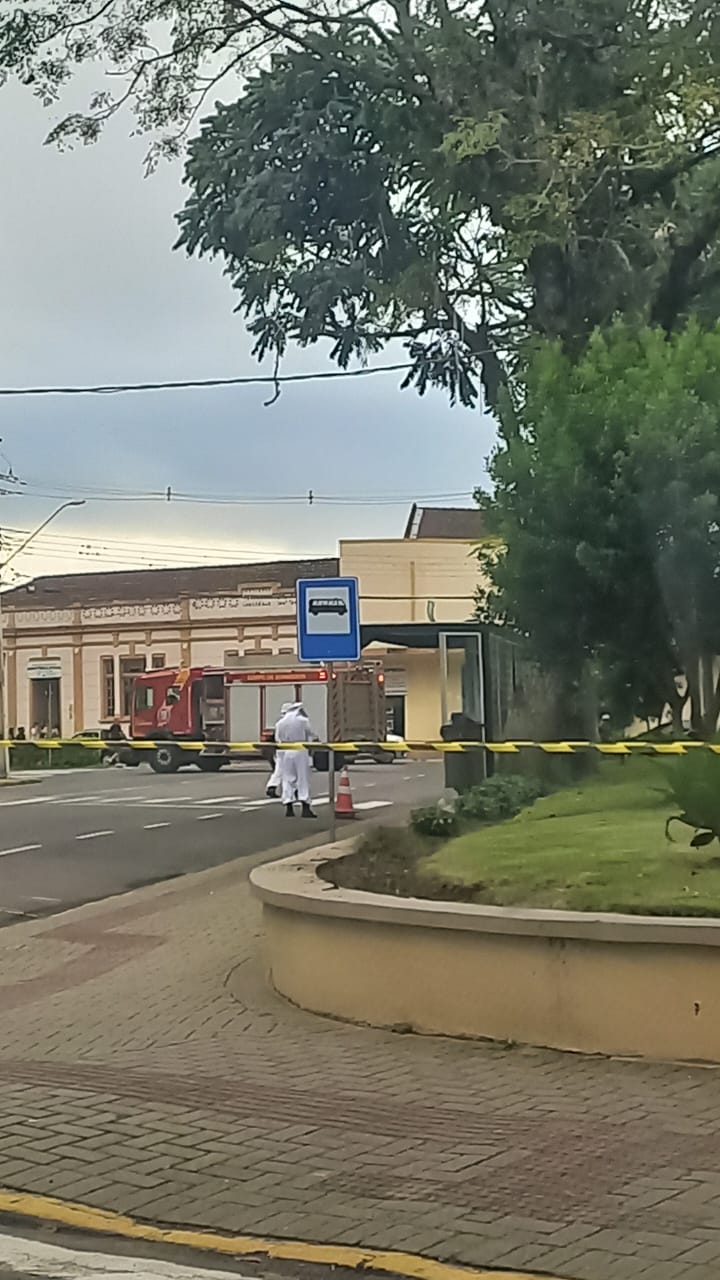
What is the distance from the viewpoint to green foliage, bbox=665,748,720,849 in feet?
31.6

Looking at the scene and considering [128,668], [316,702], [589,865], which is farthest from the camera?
[128,668]

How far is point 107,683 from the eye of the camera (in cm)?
6800

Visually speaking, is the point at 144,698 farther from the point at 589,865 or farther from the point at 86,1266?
the point at 86,1266

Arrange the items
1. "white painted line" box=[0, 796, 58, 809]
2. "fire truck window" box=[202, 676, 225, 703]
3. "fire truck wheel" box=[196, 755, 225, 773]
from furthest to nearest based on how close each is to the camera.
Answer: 1. "fire truck window" box=[202, 676, 225, 703]
2. "fire truck wheel" box=[196, 755, 225, 773]
3. "white painted line" box=[0, 796, 58, 809]

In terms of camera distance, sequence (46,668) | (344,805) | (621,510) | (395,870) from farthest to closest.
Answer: (46,668) < (344,805) < (621,510) < (395,870)

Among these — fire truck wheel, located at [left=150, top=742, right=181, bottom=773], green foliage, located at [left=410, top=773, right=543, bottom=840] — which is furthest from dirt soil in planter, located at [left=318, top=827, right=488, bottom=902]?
fire truck wheel, located at [left=150, top=742, right=181, bottom=773]

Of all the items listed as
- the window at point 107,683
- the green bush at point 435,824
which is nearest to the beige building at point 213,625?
the window at point 107,683

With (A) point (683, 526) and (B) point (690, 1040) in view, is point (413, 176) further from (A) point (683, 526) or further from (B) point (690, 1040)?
(B) point (690, 1040)

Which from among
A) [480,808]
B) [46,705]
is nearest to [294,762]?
[480,808]

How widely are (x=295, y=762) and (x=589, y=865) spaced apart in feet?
47.8

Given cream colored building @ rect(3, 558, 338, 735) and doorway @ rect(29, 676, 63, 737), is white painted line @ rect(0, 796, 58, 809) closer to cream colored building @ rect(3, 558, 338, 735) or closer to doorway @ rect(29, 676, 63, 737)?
cream colored building @ rect(3, 558, 338, 735)

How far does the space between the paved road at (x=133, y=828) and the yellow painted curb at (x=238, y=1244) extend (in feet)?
27.9

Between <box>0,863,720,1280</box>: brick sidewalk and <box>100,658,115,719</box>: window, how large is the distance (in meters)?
58.2

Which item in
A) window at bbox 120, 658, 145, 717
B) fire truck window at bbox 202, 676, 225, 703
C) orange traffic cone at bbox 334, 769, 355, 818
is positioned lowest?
orange traffic cone at bbox 334, 769, 355, 818
